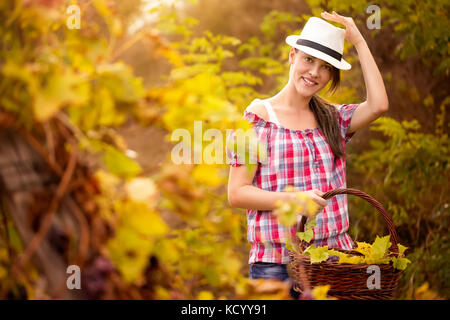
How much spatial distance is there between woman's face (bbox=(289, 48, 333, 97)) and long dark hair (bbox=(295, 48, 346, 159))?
0.32ft

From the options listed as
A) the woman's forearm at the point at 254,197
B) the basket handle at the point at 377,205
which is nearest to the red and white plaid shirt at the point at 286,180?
the woman's forearm at the point at 254,197

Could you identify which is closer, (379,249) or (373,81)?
(379,249)

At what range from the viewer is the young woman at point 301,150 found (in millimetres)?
2137

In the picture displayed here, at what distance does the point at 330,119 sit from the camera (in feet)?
7.72

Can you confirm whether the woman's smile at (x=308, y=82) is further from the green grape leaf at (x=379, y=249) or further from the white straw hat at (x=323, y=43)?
the green grape leaf at (x=379, y=249)

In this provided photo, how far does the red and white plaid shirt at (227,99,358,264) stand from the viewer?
7.08ft

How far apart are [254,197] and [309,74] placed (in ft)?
2.02

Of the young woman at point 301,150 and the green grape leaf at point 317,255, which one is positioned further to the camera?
the young woman at point 301,150

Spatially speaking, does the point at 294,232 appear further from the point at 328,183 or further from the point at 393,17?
the point at 393,17
